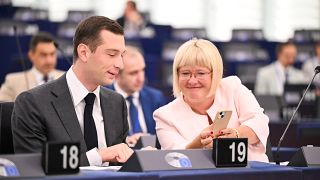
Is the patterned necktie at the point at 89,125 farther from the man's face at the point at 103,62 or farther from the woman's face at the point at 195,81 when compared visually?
the woman's face at the point at 195,81

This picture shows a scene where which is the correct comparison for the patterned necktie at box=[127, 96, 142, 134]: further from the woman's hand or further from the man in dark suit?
the woman's hand

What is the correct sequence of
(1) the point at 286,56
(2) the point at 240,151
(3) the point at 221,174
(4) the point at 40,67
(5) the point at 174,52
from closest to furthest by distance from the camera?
(3) the point at 221,174
(2) the point at 240,151
(4) the point at 40,67
(1) the point at 286,56
(5) the point at 174,52

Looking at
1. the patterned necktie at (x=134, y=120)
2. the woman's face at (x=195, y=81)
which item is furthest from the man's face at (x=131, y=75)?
the woman's face at (x=195, y=81)

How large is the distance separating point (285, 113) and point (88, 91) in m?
→ 5.48

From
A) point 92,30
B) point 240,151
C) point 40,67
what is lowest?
point 40,67

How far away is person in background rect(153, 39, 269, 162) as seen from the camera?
4684 millimetres

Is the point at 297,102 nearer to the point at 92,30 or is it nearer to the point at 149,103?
the point at 149,103

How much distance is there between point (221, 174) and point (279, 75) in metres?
9.25

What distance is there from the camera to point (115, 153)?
413 cm

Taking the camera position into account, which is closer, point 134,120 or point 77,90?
point 77,90

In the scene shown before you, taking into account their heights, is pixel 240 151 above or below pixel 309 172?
above

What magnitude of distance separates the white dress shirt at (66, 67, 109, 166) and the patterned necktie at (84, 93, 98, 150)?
0.07 ft

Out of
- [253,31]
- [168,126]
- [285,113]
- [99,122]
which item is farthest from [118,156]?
[253,31]

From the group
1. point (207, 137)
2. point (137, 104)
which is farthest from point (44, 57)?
point (207, 137)
